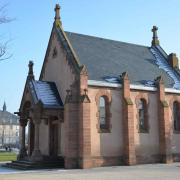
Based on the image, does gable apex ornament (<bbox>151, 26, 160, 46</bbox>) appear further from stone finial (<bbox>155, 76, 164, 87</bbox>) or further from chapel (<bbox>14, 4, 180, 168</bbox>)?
stone finial (<bbox>155, 76, 164, 87</bbox>)

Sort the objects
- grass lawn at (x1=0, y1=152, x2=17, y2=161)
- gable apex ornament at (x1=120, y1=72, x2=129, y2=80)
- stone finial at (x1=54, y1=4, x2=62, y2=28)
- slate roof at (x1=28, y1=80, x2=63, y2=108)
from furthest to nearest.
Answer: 1. grass lawn at (x1=0, y1=152, x2=17, y2=161)
2. stone finial at (x1=54, y1=4, x2=62, y2=28)
3. gable apex ornament at (x1=120, y1=72, x2=129, y2=80)
4. slate roof at (x1=28, y1=80, x2=63, y2=108)

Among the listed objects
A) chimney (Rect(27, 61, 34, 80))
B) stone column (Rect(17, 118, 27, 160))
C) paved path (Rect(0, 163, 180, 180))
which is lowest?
paved path (Rect(0, 163, 180, 180))

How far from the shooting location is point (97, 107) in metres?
26.6

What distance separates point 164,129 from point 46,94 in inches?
413

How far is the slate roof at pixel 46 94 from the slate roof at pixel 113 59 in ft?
11.1

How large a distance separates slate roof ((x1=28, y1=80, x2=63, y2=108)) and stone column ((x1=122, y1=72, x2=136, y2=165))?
5.27m

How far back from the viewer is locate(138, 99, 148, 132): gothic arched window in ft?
94.9

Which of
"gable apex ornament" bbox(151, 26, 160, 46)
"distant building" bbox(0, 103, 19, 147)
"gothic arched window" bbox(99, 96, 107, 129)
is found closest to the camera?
"gothic arched window" bbox(99, 96, 107, 129)

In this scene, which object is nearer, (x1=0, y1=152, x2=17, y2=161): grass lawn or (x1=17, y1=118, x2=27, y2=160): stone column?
(x1=17, y1=118, x2=27, y2=160): stone column

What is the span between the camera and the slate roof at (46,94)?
26.8m

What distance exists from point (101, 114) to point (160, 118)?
5771 millimetres

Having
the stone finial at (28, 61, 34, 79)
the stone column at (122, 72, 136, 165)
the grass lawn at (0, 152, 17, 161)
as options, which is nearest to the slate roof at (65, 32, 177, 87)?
the stone column at (122, 72, 136, 165)

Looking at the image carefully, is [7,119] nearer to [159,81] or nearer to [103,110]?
[159,81]

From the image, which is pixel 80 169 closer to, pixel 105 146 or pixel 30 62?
pixel 105 146
